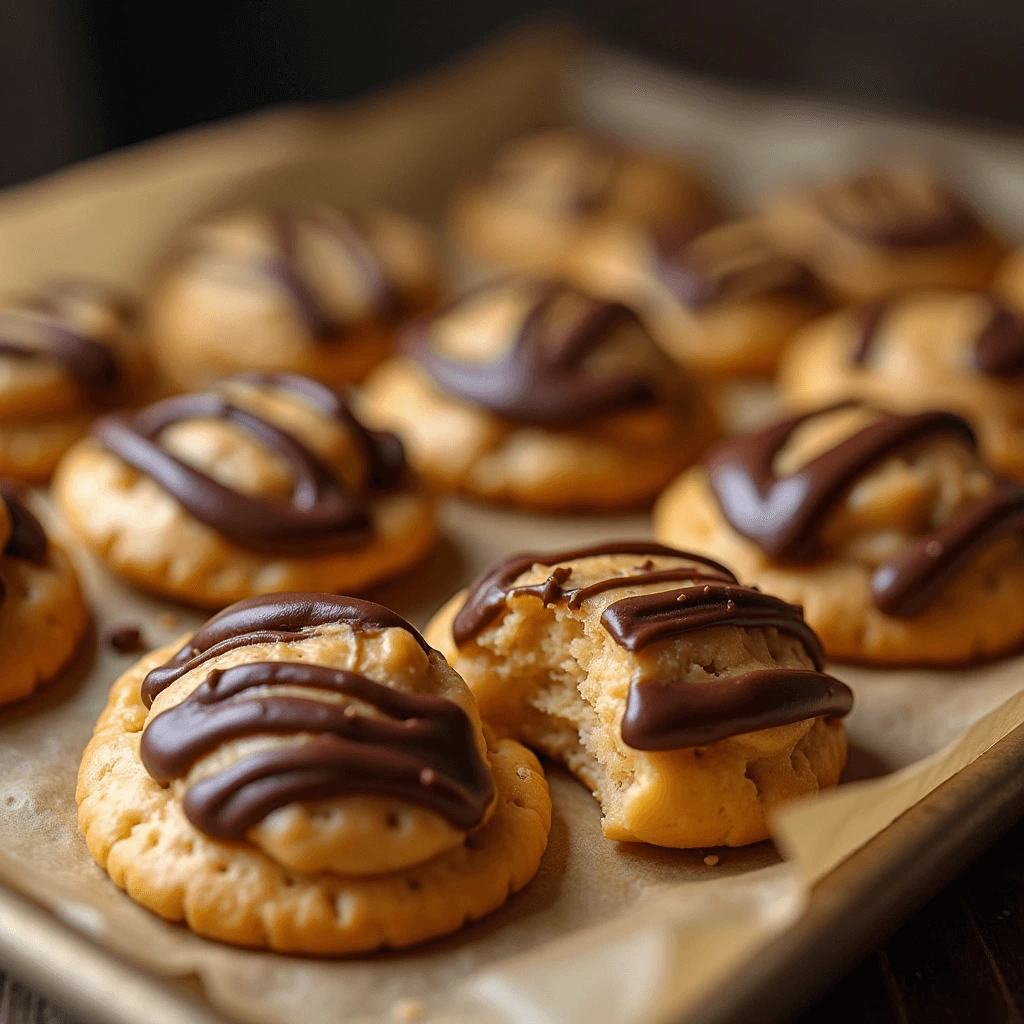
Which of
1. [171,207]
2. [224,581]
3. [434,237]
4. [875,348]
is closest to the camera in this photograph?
[224,581]

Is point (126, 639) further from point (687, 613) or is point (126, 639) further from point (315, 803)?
point (687, 613)

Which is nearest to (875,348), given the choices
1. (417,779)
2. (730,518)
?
(730,518)

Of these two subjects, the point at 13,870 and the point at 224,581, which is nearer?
the point at 13,870

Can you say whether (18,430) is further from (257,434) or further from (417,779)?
(417,779)

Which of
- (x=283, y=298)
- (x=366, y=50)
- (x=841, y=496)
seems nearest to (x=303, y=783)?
(x=841, y=496)

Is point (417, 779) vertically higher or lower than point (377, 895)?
higher

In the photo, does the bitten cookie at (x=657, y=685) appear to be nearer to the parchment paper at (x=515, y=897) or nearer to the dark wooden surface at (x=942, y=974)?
the parchment paper at (x=515, y=897)

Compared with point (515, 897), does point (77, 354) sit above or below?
above

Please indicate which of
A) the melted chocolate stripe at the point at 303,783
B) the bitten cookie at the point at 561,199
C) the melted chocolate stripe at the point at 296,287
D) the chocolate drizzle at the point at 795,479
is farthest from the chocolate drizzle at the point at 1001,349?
the melted chocolate stripe at the point at 303,783
